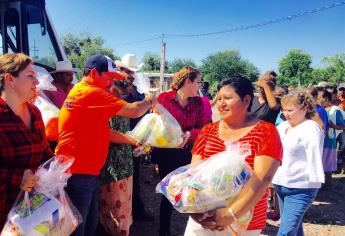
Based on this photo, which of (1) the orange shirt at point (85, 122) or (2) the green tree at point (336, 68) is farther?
(2) the green tree at point (336, 68)

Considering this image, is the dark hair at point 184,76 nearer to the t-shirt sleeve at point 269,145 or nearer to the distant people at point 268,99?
the distant people at point 268,99

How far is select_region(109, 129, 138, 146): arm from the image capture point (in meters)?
3.20

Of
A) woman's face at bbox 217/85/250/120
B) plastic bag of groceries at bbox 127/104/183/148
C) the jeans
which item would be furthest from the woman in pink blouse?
woman's face at bbox 217/85/250/120

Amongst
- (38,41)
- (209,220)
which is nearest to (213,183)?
(209,220)

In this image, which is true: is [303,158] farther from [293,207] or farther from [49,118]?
[49,118]

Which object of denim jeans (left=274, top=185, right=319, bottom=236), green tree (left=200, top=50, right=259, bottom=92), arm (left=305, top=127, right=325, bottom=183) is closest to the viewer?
denim jeans (left=274, top=185, right=319, bottom=236)

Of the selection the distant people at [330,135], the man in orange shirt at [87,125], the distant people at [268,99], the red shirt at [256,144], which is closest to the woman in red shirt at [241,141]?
the red shirt at [256,144]

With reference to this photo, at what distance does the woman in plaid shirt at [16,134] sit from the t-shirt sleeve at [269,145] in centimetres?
147

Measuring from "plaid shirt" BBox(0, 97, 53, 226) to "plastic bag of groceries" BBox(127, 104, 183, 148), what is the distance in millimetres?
1216

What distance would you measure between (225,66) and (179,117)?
6133cm

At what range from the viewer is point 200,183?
6.02ft

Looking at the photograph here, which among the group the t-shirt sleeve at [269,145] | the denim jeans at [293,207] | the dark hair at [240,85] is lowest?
the denim jeans at [293,207]

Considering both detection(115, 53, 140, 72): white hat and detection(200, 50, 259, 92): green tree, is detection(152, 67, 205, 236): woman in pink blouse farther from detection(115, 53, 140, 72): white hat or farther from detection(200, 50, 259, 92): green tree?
detection(200, 50, 259, 92): green tree

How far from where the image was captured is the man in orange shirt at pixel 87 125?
271cm
